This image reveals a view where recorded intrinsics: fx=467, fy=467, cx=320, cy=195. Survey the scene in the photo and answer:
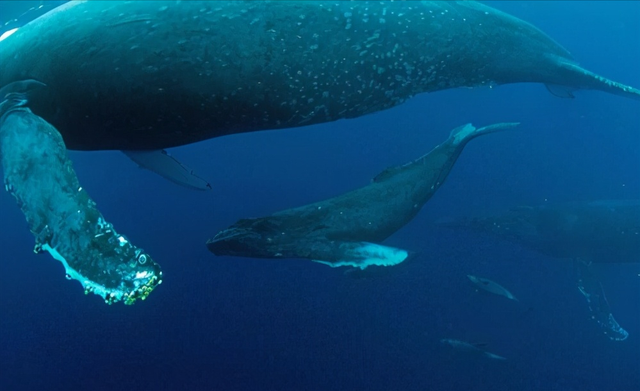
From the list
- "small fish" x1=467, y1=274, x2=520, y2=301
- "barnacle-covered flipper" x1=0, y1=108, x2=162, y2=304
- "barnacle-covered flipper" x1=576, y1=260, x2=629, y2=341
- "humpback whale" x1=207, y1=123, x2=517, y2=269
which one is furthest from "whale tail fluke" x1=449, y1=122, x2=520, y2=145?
"barnacle-covered flipper" x1=576, y1=260, x2=629, y2=341

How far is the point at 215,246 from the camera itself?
479 centimetres

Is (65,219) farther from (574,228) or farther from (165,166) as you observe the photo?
(574,228)

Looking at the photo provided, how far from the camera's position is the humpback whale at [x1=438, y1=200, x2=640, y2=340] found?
961cm

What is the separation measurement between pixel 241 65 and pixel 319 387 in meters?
6.02

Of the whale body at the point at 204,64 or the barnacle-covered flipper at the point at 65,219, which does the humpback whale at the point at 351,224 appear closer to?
the whale body at the point at 204,64

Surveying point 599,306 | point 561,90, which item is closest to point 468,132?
point 561,90

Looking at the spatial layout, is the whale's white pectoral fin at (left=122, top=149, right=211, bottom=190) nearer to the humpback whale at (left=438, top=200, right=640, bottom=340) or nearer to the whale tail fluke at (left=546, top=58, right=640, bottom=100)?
the whale tail fluke at (left=546, top=58, right=640, bottom=100)

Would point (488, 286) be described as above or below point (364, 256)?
below

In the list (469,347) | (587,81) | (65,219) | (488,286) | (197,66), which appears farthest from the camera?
(488,286)

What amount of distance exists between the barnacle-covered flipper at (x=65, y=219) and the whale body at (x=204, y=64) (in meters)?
0.60

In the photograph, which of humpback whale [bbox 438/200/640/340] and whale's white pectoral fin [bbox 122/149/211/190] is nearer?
whale's white pectoral fin [bbox 122/149/211/190]

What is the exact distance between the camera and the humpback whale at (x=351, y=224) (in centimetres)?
450

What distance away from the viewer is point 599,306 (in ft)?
32.1

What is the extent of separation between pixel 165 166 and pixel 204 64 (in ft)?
5.08
